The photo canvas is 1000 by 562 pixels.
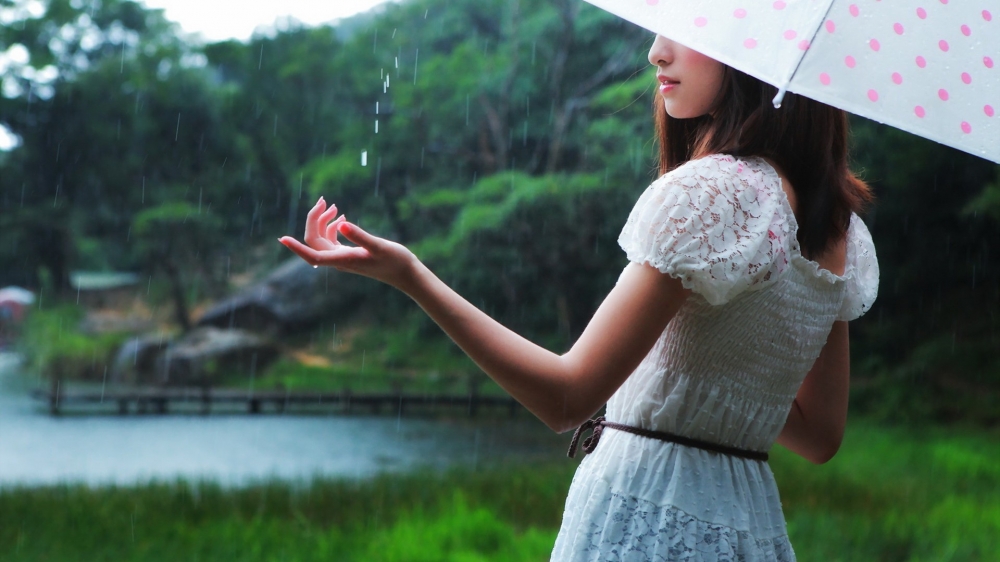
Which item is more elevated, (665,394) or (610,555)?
(665,394)

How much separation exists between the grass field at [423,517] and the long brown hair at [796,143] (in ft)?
9.73

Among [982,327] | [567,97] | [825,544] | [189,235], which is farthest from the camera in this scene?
[189,235]

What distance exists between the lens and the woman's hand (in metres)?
0.77

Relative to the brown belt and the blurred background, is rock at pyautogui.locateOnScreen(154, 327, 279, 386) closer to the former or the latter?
the blurred background

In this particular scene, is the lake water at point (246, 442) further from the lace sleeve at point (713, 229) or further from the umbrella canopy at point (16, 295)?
the lace sleeve at point (713, 229)

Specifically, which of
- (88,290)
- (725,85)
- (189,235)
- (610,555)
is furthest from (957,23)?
(88,290)

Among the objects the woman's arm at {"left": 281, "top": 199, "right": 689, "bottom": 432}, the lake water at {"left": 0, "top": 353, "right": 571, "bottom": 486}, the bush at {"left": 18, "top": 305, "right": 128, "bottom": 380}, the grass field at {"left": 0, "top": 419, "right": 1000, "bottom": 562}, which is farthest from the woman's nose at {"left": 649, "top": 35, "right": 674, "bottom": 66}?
the bush at {"left": 18, "top": 305, "right": 128, "bottom": 380}

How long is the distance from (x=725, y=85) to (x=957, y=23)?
30 centimetres

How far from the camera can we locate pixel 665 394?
0.88m

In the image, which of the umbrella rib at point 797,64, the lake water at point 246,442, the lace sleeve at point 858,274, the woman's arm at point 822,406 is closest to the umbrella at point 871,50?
the umbrella rib at point 797,64

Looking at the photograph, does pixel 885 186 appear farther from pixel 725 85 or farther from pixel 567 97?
pixel 725 85

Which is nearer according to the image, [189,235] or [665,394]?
[665,394]

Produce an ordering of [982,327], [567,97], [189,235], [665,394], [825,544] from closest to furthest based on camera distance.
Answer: [665,394], [825,544], [982,327], [567,97], [189,235]

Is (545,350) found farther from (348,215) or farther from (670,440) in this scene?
(348,215)
